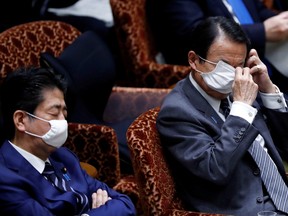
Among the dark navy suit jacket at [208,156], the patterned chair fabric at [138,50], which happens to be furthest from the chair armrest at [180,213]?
the patterned chair fabric at [138,50]

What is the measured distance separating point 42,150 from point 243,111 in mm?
705

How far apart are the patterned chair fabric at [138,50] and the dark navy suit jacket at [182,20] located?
8 centimetres

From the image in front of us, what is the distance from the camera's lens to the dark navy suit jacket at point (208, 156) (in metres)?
2.88

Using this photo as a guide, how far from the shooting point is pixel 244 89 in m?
3.02

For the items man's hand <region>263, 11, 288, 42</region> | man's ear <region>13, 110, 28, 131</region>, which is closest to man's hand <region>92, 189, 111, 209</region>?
man's ear <region>13, 110, 28, 131</region>

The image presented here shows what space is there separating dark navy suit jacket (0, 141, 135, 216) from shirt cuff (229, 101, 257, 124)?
49 centimetres

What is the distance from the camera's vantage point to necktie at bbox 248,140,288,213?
305 centimetres

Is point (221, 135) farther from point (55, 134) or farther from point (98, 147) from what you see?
point (98, 147)

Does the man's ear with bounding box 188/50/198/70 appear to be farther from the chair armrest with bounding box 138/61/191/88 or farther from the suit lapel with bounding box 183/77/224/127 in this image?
the chair armrest with bounding box 138/61/191/88

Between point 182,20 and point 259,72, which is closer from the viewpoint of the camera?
point 259,72

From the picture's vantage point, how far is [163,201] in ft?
9.45

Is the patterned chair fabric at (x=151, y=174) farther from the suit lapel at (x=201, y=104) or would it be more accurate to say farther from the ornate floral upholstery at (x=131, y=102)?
the ornate floral upholstery at (x=131, y=102)

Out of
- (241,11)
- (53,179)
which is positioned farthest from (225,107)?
(241,11)

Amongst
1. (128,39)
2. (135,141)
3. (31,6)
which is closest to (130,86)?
(128,39)
